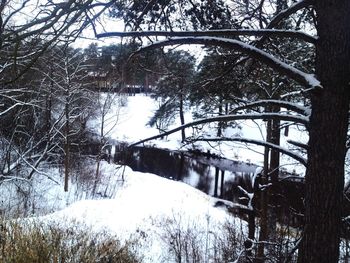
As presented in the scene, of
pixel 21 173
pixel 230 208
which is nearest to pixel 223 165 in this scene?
pixel 230 208

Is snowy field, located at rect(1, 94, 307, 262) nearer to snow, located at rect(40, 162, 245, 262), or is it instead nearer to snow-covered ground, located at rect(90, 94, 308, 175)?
snow, located at rect(40, 162, 245, 262)

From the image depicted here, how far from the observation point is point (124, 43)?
401 cm

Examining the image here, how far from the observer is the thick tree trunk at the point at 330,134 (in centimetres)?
286

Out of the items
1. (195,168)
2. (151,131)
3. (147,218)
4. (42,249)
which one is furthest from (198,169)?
(42,249)

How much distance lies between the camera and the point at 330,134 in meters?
2.87

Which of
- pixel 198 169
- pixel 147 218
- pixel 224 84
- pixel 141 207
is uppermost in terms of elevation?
pixel 224 84

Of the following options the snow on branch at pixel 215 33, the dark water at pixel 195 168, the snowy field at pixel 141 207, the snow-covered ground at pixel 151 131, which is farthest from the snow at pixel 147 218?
the snow-covered ground at pixel 151 131

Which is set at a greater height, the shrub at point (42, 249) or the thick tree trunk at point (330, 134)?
→ the thick tree trunk at point (330, 134)

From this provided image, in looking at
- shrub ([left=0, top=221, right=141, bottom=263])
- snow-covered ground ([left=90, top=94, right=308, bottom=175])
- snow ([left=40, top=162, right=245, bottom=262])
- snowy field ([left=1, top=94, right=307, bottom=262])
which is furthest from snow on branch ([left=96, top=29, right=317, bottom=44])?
snow-covered ground ([left=90, top=94, right=308, bottom=175])

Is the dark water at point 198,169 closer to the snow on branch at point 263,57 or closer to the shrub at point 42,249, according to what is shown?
the shrub at point 42,249

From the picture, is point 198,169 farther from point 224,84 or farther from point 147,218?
point 224,84

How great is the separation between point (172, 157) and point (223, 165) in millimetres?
5204

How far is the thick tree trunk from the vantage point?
2857 mm

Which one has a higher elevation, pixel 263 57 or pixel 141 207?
pixel 263 57
